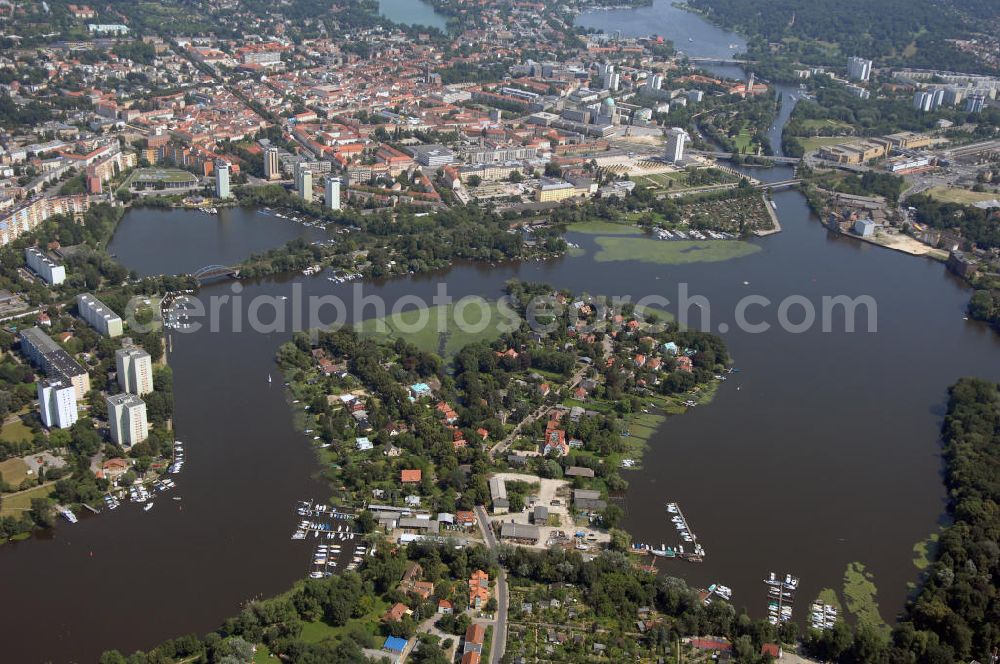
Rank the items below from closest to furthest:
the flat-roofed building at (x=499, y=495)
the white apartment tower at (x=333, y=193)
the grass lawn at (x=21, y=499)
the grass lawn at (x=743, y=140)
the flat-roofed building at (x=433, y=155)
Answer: the grass lawn at (x=21, y=499)
the flat-roofed building at (x=499, y=495)
the white apartment tower at (x=333, y=193)
the flat-roofed building at (x=433, y=155)
the grass lawn at (x=743, y=140)

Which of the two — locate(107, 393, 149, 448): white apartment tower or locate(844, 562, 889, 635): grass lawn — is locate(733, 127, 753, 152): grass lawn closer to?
locate(844, 562, 889, 635): grass lawn

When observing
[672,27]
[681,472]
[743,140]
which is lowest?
[681,472]

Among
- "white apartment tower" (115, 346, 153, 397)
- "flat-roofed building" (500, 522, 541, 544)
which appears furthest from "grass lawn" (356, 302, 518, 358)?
"flat-roofed building" (500, 522, 541, 544)

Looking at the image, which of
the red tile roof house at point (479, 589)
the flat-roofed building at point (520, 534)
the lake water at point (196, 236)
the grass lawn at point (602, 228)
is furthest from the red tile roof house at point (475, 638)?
the grass lawn at point (602, 228)

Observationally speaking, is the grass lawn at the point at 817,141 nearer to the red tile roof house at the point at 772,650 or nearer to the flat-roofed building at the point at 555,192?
the flat-roofed building at the point at 555,192

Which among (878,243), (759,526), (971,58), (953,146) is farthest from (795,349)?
(971,58)

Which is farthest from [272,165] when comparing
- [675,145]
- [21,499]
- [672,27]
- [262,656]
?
[672,27]

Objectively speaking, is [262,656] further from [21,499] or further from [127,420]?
[127,420]
